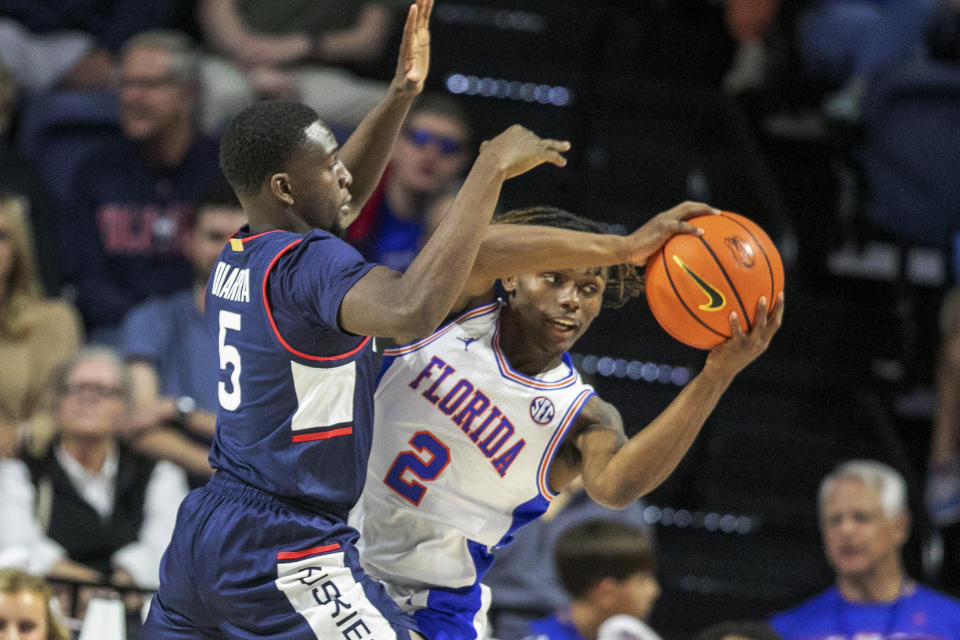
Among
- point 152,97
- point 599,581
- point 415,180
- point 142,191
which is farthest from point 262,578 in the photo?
point 152,97

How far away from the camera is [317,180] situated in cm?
322

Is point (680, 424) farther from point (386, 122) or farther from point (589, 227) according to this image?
point (386, 122)

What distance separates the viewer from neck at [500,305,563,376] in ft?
12.2

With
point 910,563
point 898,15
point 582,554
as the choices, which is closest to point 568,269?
point 582,554

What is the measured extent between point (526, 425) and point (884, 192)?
→ 4.63 meters

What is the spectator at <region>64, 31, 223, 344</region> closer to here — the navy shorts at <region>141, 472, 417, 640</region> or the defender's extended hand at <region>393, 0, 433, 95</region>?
the defender's extended hand at <region>393, 0, 433, 95</region>

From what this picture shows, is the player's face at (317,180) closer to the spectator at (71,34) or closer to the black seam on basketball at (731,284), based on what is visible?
the black seam on basketball at (731,284)

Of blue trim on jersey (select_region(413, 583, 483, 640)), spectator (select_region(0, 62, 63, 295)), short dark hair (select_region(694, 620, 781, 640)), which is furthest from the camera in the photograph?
spectator (select_region(0, 62, 63, 295))

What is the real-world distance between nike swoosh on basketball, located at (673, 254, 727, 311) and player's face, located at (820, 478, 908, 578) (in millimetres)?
3053

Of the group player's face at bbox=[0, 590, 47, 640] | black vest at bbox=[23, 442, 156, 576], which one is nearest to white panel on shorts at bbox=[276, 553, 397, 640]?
player's face at bbox=[0, 590, 47, 640]

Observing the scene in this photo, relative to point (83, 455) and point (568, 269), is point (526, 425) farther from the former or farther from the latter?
point (83, 455)

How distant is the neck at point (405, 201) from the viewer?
677cm

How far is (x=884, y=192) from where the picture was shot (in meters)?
7.57

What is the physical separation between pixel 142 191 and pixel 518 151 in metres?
4.24
